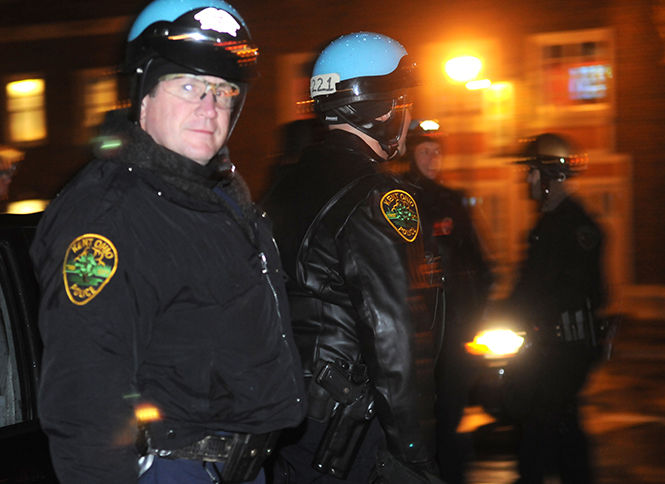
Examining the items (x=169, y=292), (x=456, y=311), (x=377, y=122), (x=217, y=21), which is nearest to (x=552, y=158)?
(x=456, y=311)

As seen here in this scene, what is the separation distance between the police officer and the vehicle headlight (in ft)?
9.33

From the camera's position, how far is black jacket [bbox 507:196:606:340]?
488 centimetres

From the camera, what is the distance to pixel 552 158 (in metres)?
5.32

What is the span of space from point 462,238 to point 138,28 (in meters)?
3.40

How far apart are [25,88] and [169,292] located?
15776mm

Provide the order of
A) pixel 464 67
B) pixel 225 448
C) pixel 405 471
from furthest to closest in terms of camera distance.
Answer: pixel 464 67, pixel 405 471, pixel 225 448

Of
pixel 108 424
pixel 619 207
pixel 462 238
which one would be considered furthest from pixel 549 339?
pixel 619 207

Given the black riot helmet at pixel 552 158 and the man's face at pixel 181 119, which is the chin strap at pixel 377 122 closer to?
the man's face at pixel 181 119

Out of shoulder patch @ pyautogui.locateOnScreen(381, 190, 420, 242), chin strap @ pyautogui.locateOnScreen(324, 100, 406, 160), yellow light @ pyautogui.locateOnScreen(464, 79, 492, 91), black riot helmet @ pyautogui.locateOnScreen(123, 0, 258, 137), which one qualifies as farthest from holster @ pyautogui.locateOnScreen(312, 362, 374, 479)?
yellow light @ pyautogui.locateOnScreen(464, 79, 492, 91)

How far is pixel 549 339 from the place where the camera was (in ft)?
16.0

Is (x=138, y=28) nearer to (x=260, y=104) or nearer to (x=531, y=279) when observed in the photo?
(x=531, y=279)

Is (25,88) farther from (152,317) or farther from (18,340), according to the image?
(152,317)

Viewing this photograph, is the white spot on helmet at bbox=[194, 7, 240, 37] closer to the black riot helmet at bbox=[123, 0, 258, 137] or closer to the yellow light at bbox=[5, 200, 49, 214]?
the black riot helmet at bbox=[123, 0, 258, 137]

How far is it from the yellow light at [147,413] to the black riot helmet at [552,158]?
365 centimetres
